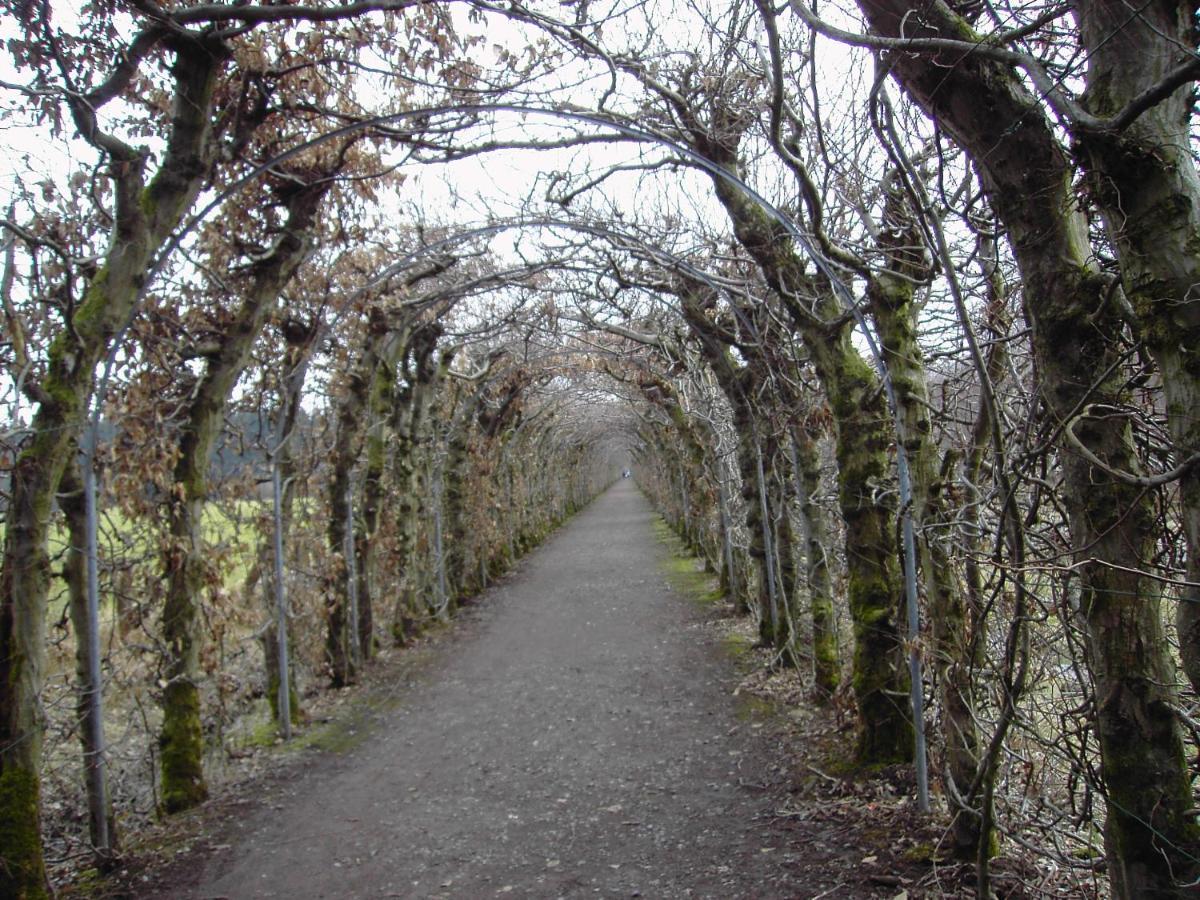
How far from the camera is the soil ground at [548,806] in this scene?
13.9 ft

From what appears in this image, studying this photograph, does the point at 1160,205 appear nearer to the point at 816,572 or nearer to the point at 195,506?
the point at 195,506

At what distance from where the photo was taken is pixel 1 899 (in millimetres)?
3615

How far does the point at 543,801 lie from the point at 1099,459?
4379 mm

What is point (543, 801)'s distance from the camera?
18.1 feet

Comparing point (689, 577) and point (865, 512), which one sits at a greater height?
point (865, 512)

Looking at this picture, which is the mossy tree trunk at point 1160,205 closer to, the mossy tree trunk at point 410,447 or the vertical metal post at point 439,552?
the mossy tree trunk at point 410,447

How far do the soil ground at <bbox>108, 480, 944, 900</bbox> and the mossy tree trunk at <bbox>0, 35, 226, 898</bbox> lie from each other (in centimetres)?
81

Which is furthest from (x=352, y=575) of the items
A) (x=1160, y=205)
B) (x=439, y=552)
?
(x=1160, y=205)

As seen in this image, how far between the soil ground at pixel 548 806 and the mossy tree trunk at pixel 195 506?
0.39 meters

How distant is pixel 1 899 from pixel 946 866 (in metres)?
4.08

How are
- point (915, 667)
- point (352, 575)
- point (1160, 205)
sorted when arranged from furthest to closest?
1. point (352, 575)
2. point (915, 667)
3. point (1160, 205)

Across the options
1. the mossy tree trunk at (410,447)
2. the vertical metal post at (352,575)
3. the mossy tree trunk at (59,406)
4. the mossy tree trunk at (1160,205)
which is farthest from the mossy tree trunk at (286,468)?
the mossy tree trunk at (1160,205)

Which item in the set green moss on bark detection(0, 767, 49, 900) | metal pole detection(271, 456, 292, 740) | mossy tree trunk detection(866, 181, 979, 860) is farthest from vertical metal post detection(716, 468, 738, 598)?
green moss on bark detection(0, 767, 49, 900)

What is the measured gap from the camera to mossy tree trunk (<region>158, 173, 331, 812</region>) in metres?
5.44
